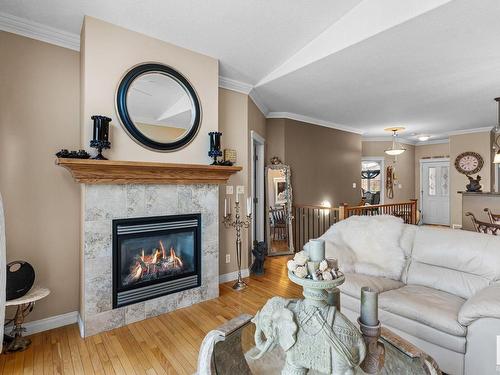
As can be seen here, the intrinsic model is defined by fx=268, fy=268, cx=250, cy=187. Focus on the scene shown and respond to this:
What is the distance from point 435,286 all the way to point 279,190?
3.21 meters

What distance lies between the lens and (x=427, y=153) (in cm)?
880

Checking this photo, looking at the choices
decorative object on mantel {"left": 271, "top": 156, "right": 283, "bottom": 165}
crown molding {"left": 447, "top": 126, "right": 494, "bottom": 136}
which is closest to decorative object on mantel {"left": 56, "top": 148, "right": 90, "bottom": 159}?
decorative object on mantel {"left": 271, "top": 156, "right": 283, "bottom": 165}

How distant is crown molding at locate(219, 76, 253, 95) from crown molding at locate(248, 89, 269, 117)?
0.20m

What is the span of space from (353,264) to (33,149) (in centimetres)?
324

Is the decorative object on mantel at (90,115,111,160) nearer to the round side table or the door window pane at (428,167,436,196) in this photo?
the round side table

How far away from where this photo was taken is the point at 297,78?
11.9 feet

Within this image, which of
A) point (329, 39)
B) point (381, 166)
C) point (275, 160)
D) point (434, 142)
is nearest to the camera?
point (329, 39)

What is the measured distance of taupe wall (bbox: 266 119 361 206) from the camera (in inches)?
211

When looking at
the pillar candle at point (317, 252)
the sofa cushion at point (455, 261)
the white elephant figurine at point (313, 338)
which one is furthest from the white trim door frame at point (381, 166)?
the white elephant figurine at point (313, 338)

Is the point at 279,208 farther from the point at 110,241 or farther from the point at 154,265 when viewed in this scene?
the point at 110,241

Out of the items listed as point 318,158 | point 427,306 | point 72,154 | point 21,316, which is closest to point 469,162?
point 318,158

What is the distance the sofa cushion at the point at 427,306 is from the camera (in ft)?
Answer: 5.91

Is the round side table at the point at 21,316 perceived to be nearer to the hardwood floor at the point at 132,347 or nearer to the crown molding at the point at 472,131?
the hardwood floor at the point at 132,347

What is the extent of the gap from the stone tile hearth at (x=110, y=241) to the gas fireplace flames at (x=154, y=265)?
0.23m
